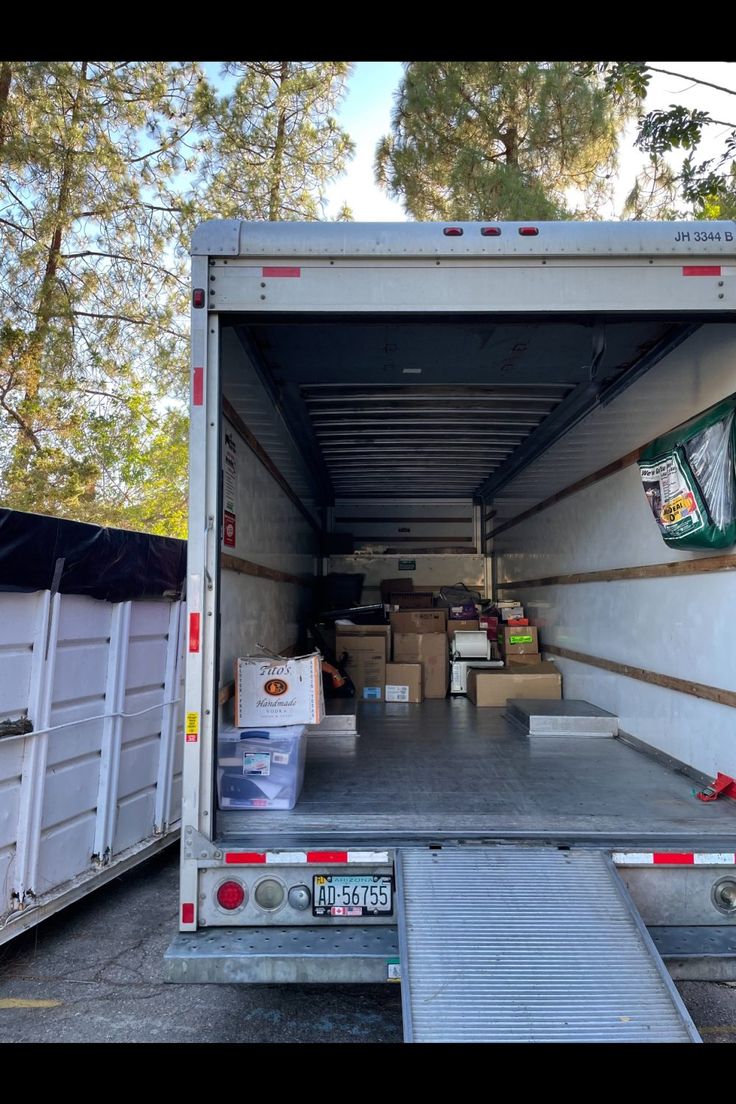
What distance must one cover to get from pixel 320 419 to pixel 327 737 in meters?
2.27

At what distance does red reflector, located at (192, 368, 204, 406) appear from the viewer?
2.49m

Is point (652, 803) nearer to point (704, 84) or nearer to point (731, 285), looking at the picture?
point (731, 285)

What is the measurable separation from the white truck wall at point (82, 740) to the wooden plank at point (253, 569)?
0.74 metres

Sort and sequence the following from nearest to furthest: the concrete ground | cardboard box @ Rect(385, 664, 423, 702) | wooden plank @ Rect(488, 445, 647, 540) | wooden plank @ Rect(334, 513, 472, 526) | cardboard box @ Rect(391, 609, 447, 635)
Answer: the concrete ground
wooden plank @ Rect(488, 445, 647, 540)
cardboard box @ Rect(385, 664, 423, 702)
cardboard box @ Rect(391, 609, 447, 635)
wooden plank @ Rect(334, 513, 472, 526)

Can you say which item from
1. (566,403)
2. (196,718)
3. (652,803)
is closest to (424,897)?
(196,718)

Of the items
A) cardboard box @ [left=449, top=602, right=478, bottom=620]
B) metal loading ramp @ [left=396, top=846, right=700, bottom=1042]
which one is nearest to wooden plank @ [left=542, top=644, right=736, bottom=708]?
metal loading ramp @ [left=396, top=846, right=700, bottom=1042]

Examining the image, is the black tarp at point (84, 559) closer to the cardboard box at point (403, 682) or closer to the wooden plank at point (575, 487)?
the cardboard box at point (403, 682)

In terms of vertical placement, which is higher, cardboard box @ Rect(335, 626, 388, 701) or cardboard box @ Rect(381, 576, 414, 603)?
cardboard box @ Rect(381, 576, 414, 603)

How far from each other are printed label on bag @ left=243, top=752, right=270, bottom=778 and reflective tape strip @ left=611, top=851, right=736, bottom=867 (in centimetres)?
139

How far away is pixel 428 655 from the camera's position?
6555 mm

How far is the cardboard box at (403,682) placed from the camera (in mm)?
6156

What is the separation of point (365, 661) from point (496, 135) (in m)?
10.6

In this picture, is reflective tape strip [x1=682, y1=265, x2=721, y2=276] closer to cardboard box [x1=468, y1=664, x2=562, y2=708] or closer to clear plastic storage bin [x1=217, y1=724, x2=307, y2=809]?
clear plastic storage bin [x1=217, y1=724, x2=307, y2=809]

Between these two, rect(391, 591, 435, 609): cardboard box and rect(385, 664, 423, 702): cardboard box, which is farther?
rect(391, 591, 435, 609): cardboard box
